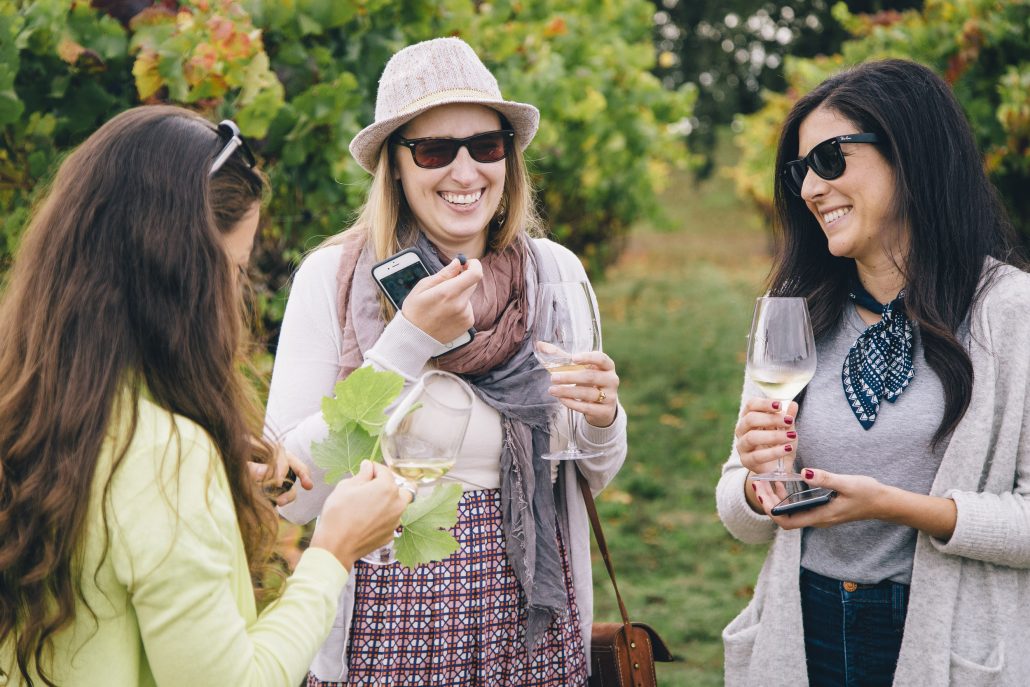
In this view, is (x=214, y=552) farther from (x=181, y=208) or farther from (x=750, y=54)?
(x=750, y=54)

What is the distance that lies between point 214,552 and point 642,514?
19.8 feet

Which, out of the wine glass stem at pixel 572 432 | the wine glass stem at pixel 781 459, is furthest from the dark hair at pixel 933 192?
the wine glass stem at pixel 572 432

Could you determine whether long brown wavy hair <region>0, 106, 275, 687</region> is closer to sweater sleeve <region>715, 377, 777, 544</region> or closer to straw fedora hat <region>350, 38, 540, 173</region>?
straw fedora hat <region>350, 38, 540, 173</region>

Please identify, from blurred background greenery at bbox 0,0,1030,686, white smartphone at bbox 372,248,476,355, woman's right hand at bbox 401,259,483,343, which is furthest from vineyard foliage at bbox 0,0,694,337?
woman's right hand at bbox 401,259,483,343

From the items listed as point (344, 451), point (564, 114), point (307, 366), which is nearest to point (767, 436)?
point (344, 451)

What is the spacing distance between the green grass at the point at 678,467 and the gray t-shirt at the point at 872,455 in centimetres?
95

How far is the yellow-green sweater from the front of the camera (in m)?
1.49

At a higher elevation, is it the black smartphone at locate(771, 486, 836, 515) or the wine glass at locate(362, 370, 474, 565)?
the wine glass at locate(362, 370, 474, 565)

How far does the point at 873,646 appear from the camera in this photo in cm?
218

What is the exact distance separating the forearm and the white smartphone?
3.26 feet

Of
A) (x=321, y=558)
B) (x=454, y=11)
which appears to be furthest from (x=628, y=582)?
(x=321, y=558)

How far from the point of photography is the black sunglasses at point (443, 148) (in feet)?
8.05

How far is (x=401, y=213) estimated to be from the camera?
8.50ft

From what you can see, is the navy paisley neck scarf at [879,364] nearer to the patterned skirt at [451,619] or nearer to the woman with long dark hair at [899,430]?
the woman with long dark hair at [899,430]
